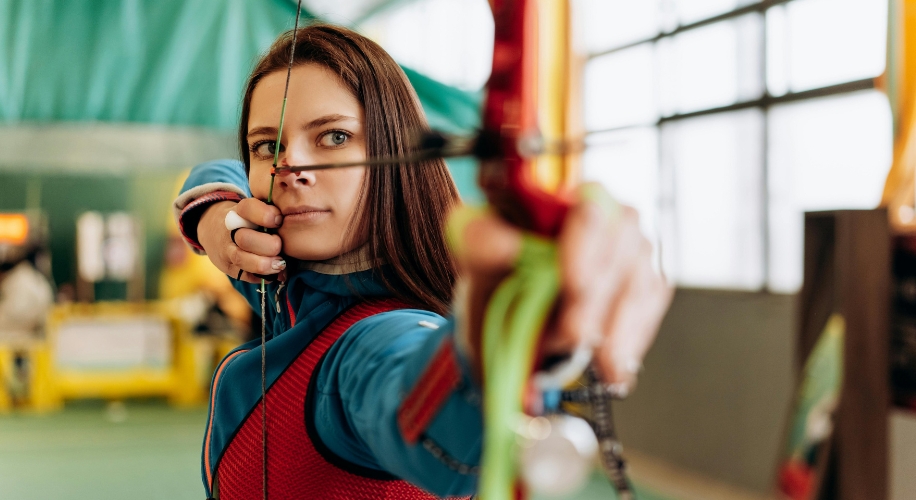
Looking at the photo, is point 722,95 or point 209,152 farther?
point 722,95

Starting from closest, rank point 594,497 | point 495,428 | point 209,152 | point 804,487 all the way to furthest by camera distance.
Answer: point 495,428
point 804,487
point 209,152
point 594,497

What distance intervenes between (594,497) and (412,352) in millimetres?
3217

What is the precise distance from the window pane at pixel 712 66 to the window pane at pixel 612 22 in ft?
0.65

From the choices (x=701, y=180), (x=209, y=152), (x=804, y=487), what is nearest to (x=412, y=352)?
(x=804, y=487)

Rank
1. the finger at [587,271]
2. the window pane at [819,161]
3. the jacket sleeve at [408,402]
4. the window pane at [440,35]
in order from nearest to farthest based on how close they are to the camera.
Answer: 1. the finger at [587,271]
2. the jacket sleeve at [408,402]
3. the window pane at [819,161]
4. the window pane at [440,35]

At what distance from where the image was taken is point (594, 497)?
3.58m

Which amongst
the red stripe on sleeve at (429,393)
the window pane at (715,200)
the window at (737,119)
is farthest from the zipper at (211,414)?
the window pane at (715,200)

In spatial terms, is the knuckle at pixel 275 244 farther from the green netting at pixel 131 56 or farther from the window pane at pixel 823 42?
the window pane at pixel 823 42

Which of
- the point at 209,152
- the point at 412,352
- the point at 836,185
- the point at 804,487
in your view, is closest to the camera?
the point at 412,352

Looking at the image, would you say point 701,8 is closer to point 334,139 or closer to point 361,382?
point 334,139

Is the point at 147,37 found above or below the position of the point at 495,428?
above

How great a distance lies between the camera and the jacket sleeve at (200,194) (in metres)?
1.29

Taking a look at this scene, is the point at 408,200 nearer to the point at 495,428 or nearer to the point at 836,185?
the point at 495,428

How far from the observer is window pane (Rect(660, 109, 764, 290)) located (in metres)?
3.52
